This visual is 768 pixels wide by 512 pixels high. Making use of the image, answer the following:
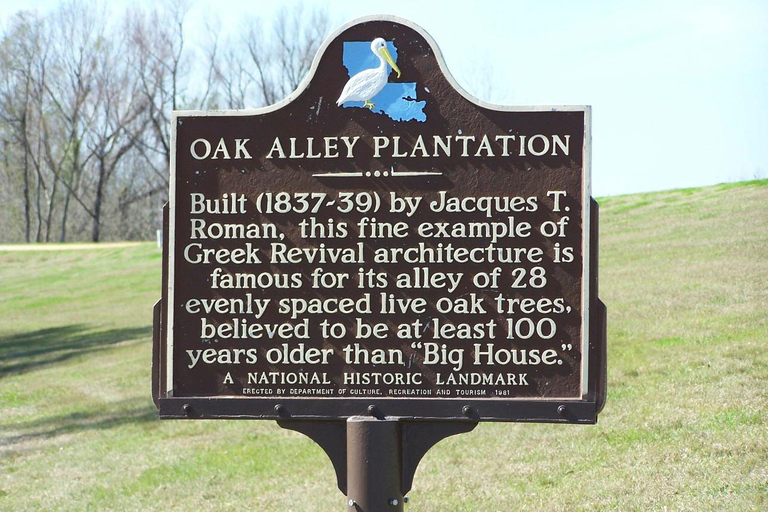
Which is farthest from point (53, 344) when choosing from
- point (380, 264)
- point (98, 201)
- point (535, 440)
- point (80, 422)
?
point (98, 201)

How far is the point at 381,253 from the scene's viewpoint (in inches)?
139

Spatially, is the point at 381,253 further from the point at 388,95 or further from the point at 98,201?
the point at 98,201

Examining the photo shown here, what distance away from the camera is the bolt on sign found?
3.47 m

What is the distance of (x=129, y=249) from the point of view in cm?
3409

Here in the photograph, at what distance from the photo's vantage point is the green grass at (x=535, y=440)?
17.6 ft

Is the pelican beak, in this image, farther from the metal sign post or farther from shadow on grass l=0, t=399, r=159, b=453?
shadow on grass l=0, t=399, r=159, b=453

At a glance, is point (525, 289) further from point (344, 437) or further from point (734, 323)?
point (734, 323)

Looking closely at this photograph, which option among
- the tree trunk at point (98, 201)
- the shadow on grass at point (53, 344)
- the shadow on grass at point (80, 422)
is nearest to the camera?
the shadow on grass at point (80, 422)

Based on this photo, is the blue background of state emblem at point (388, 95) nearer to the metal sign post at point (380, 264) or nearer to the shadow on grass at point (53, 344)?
the metal sign post at point (380, 264)

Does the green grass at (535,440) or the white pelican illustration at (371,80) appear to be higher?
the white pelican illustration at (371,80)

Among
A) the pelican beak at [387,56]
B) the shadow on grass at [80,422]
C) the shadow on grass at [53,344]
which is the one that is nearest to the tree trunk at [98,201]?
the shadow on grass at [53,344]

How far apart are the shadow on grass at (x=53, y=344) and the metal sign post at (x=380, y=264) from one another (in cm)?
1048

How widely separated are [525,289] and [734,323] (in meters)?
Result: 6.07

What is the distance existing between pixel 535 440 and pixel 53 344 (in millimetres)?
12064
